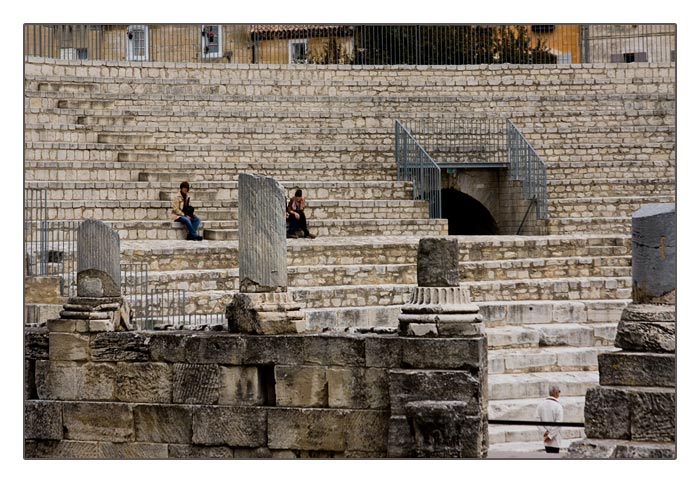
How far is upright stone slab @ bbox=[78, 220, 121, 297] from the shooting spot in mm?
16469

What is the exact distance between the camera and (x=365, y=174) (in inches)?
1085

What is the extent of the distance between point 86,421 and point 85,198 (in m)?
8.66

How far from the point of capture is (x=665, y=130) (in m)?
30.2

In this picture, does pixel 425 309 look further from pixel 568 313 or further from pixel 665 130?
pixel 665 130

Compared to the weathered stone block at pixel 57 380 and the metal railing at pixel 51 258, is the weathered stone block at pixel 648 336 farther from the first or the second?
the metal railing at pixel 51 258

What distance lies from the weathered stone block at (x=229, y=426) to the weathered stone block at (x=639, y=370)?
3.47 meters

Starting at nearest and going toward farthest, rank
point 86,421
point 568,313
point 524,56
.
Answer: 1. point 86,421
2. point 568,313
3. point 524,56

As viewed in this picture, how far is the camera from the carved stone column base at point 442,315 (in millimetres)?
15180

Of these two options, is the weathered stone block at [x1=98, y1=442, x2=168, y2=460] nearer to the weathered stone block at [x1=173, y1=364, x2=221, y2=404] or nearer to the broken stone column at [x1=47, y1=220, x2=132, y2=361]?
the weathered stone block at [x1=173, y1=364, x2=221, y2=404]

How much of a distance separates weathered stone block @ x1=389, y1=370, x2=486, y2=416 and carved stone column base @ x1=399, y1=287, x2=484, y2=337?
0.37 m

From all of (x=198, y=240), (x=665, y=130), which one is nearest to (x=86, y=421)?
(x=198, y=240)

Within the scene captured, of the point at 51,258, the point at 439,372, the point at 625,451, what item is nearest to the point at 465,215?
the point at 51,258

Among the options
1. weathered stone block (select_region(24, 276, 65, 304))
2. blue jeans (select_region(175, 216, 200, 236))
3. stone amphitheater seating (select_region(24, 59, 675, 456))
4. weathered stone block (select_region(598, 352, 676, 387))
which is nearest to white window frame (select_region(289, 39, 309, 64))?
stone amphitheater seating (select_region(24, 59, 675, 456))

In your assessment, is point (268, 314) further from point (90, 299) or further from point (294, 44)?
point (294, 44)
